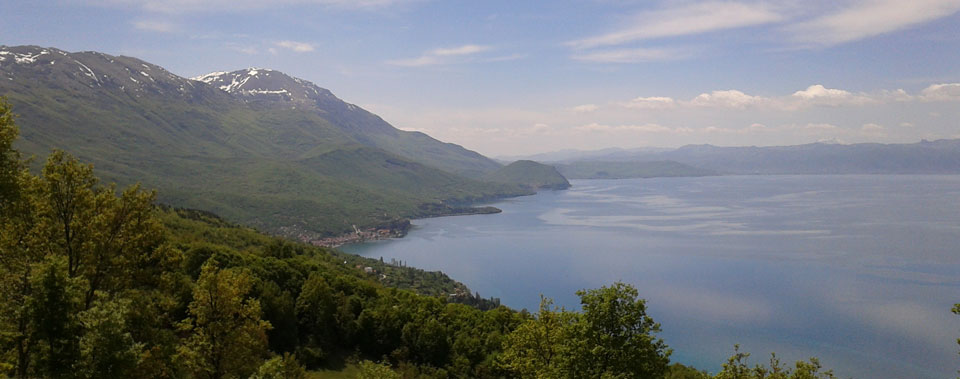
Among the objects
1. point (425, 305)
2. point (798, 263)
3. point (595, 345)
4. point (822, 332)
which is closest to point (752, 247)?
point (798, 263)

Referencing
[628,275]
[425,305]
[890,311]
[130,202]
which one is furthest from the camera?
[628,275]

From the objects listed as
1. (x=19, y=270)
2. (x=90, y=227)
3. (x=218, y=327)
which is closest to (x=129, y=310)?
(x=19, y=270)

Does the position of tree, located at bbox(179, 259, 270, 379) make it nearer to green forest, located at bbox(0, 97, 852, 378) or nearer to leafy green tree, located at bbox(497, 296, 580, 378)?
green forest, located at bbox(0, 97, 852, 378)

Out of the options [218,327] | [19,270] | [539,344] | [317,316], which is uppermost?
[19,270]

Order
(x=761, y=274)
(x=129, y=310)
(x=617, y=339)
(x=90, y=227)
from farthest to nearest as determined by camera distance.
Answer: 1. (x=761, y=274)
2. (x=617, y=339)
3. (x=90, y=227)
4. (x=129, y=310)

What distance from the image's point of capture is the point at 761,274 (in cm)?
10912

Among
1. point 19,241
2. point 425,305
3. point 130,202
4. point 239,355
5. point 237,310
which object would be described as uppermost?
point 130,202

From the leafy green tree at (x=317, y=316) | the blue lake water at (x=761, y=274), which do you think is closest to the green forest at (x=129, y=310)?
the leafy green tree at (x=317, y=316)

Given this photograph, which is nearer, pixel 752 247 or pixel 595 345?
pixel 595 345

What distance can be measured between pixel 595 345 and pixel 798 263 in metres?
123

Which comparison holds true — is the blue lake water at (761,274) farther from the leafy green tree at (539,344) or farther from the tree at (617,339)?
the tree at (617,339)

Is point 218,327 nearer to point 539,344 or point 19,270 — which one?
point 19,270

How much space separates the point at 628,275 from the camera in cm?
11238

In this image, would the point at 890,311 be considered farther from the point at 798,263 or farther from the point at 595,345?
the point at 595,345
